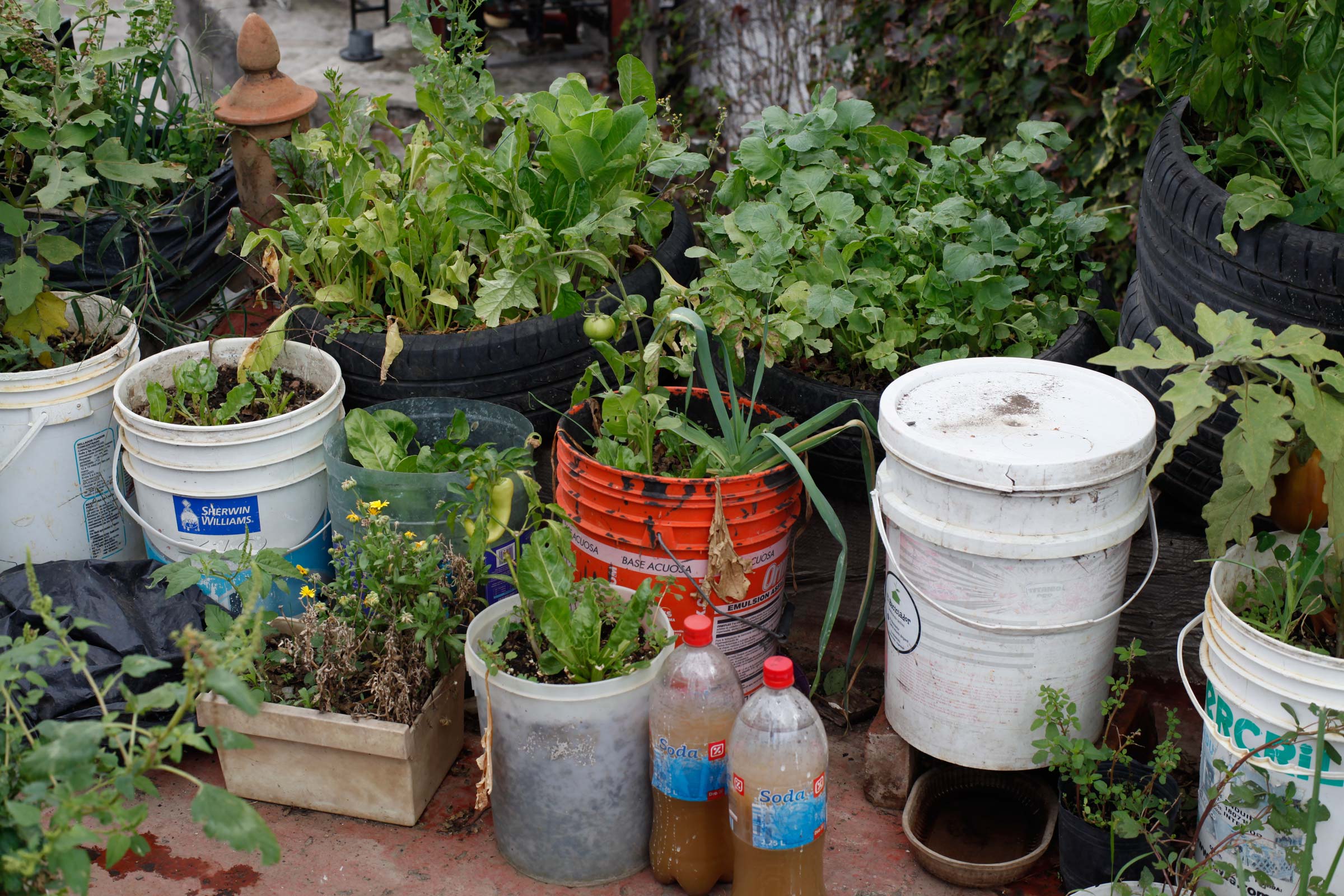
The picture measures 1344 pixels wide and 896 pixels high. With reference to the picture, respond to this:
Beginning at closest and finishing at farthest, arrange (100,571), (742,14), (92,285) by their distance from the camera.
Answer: (100,571)
(92,285)
(742,14)

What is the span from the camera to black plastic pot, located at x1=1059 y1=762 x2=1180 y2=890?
2314 mm

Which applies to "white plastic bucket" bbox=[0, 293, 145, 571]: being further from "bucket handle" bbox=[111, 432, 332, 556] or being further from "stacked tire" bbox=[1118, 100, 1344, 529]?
"stacked tire" bbox=[1118, 100, 1344, 529]

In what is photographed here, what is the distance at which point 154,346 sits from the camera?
12.0 feet

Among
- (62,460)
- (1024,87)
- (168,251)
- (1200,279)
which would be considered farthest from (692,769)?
(1024,87)

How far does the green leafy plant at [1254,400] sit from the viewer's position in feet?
6.53

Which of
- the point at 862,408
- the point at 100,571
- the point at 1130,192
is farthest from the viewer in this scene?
the point at 1130,192

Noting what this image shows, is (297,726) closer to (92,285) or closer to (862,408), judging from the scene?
(862,408)

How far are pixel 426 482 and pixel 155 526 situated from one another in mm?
763

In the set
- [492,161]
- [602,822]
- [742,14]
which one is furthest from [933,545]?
[742,14]

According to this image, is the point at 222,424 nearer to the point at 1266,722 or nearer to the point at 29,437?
the point at 29,437

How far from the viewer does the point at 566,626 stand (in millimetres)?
2332

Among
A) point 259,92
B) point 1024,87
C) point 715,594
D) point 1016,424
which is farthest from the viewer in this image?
point 1024,87

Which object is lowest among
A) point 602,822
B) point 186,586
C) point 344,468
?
point 602,822

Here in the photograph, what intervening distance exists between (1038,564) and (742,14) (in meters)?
4.78
